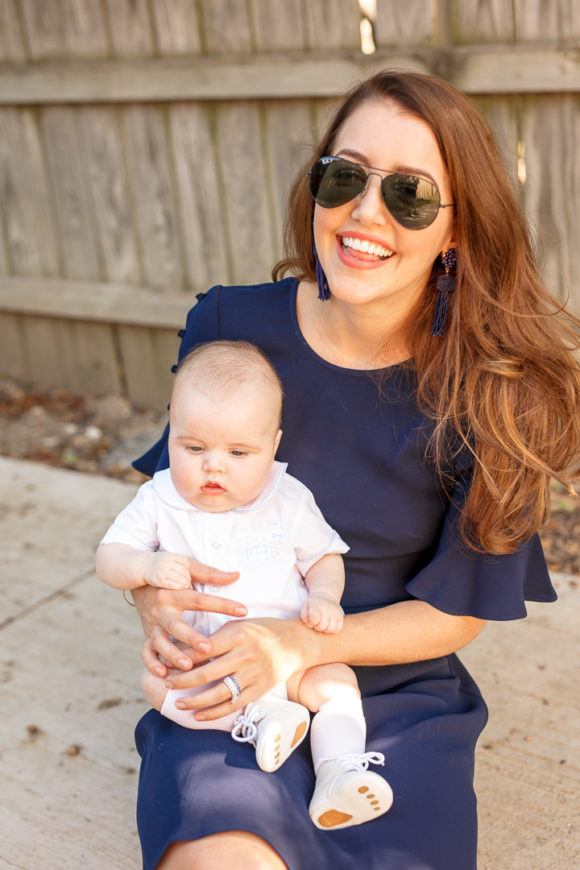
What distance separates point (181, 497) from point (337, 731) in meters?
0.55

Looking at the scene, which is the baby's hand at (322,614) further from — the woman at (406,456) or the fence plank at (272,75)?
the fence plank at (272,75)

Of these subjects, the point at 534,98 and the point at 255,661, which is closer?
the point at 255,661

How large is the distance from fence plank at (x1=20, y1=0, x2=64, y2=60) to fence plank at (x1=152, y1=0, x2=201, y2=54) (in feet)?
2.01

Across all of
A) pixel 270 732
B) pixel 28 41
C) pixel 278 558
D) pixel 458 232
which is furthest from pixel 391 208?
pixel 28 41

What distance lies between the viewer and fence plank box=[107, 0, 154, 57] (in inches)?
169

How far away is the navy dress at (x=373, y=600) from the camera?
1.73 meters

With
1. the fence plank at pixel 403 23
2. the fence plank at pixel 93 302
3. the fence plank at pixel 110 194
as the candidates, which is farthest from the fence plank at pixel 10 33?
the fence plank at pixel 403 23

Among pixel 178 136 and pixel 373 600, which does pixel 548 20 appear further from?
pixel 373 600

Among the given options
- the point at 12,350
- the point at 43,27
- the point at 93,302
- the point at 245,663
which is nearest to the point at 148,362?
the point at 93,302

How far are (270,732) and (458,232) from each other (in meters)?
1.06

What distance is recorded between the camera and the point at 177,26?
4199mm

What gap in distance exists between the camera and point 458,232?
2012 millimetres

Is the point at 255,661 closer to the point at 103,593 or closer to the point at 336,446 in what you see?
the point at 336,446

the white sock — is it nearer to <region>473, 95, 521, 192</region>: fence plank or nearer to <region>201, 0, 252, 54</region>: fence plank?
<region>473, 95, 521, 192</region>: fence plank
